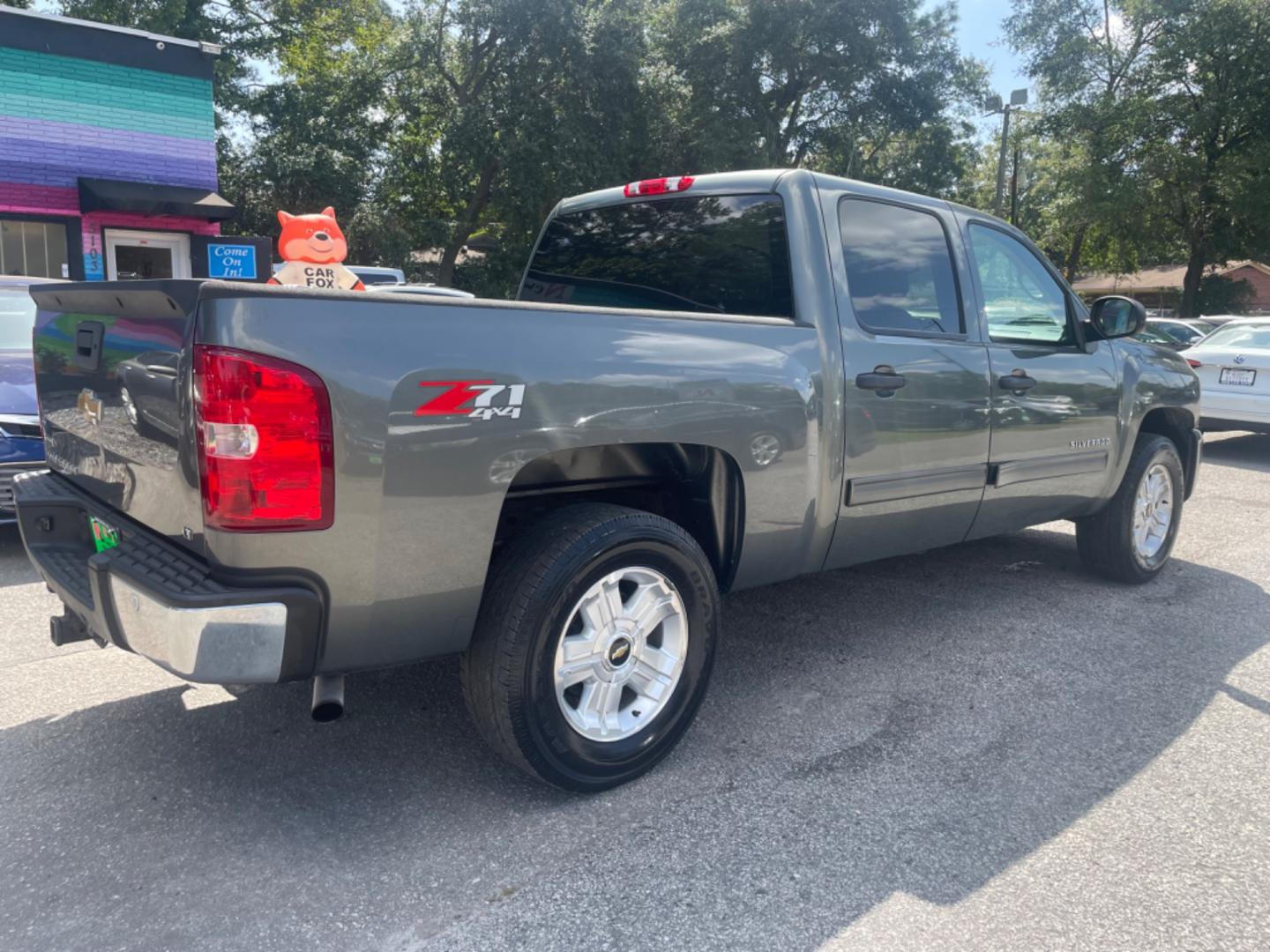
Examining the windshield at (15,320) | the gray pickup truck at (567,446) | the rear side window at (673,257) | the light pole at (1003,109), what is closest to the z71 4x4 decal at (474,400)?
the gray pickup truck at (567,446)

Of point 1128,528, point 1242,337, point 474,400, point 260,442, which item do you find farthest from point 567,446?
point 1242,337

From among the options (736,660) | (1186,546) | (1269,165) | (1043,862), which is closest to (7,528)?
(736,660)

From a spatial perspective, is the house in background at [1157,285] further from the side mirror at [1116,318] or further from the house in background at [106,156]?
the side mirror at [1116,318]

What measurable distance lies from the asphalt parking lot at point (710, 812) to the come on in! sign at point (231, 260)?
12378 mm

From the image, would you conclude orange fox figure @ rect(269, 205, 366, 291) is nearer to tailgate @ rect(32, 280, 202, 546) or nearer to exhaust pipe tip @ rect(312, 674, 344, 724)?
tailgate @ rect(32, 280, 202, 546)

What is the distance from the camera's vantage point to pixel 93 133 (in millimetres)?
15523

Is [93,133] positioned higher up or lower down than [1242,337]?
higher up

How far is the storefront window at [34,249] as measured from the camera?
15203 mm

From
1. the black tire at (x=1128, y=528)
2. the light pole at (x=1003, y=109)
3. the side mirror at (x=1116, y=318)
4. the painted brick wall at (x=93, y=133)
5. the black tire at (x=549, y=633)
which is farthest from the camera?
the light pole at (x=1003, y=109)

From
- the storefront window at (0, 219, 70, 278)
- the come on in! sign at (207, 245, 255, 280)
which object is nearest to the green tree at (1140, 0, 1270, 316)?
the come on in! sign at (207, 245, 255, 280)

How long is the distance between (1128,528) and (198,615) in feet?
15.4

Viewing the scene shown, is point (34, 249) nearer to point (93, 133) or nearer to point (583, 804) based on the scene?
point (93, 133)

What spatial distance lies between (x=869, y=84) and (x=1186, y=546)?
83.2 ft

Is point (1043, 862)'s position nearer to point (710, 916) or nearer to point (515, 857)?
point (710, 916)
